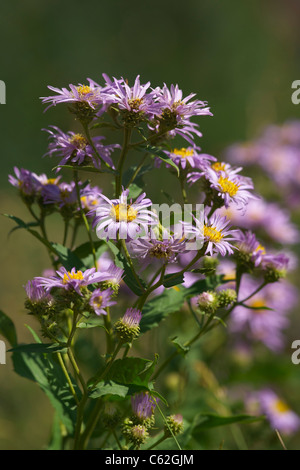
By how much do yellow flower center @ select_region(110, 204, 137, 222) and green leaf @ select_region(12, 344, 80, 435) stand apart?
366 millimetres

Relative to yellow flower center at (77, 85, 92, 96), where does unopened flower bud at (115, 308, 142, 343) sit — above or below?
below

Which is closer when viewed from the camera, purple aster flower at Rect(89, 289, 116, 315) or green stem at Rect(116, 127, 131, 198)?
purple aster flower at Rect(89, 289, 116, 315)

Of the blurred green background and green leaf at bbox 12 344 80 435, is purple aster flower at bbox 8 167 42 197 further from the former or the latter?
the blurred green background

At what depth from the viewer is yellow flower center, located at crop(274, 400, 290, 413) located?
2.37m

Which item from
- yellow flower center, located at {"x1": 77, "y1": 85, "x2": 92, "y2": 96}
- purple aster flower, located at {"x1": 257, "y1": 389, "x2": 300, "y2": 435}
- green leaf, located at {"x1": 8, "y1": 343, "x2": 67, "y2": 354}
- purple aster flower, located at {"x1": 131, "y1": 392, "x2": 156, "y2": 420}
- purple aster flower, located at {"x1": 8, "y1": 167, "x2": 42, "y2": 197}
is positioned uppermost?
yellow flower center, located at {"x1": 77, "y1": 85, "x2": 92, "y2": 96}

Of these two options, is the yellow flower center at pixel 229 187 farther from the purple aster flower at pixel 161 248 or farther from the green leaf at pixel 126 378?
the green leaf at pixel 126 378

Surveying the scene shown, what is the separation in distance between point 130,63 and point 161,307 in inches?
156

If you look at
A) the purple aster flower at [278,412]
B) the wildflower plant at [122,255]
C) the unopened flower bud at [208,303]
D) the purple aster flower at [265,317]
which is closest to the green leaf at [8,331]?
the wildflower plant at [122,255]

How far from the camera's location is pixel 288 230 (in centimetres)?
237

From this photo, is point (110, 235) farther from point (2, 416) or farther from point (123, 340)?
point (2, 416)

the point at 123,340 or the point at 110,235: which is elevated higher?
the point at 110,235

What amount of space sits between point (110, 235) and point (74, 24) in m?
4.58

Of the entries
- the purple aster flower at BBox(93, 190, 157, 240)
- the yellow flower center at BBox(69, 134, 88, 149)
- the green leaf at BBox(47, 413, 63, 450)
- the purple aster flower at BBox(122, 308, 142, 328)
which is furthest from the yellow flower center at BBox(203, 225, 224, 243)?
the green leaf at BBox(47, 413, 63, 450)
